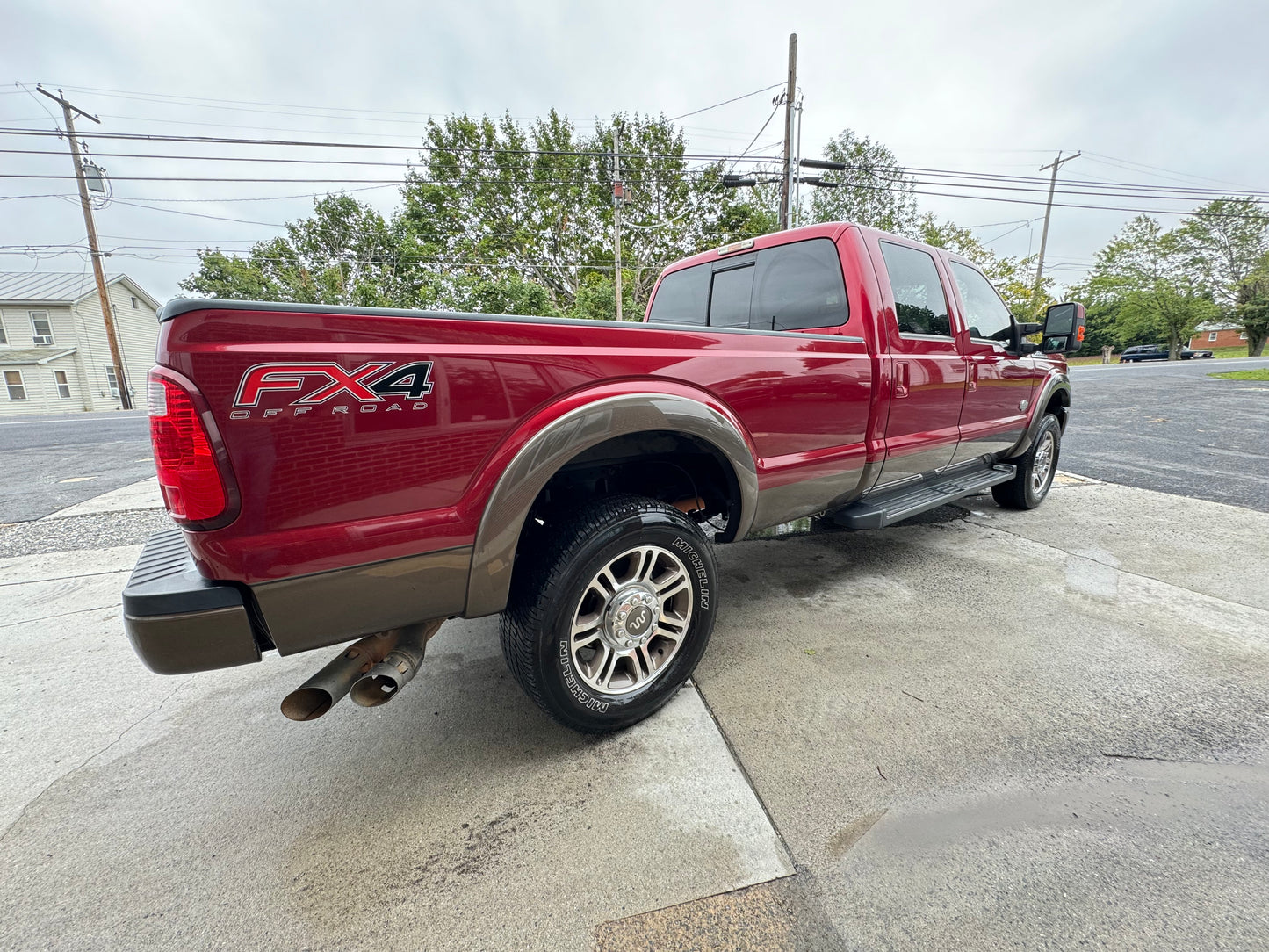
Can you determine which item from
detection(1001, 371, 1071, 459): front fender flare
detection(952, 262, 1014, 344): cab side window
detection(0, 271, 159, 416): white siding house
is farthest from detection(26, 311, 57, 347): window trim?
detection(1001, 371, 1071, 459): front fender flare

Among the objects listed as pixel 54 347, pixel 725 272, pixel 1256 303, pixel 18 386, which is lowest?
pixel 18 386

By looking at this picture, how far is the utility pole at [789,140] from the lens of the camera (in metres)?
16.8

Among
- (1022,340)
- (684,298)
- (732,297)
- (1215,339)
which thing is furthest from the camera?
(1215,339)

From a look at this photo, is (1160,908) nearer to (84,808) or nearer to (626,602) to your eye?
Result: (626,602)

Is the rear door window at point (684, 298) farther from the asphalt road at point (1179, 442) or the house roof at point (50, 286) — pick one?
the house roof at point (50, 286)

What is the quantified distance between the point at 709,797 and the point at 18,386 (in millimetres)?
39688

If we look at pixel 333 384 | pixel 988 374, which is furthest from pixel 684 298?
pixel 333 384

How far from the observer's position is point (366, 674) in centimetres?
161

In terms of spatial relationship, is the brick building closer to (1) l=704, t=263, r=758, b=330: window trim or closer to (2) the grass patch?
(2) the grass patch

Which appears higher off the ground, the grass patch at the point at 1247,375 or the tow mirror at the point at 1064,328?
the tow mirror at the point at 1064,328

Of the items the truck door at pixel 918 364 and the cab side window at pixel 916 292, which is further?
the cab side window at pixel 916 292

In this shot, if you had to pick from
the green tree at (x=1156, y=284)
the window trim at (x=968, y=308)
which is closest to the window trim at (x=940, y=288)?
the window trim at (x=968, y=308)

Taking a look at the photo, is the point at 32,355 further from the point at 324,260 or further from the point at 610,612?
the point at 610,612

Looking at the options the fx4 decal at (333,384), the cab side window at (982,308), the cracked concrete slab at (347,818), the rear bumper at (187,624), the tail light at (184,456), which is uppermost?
the cab side window at (982,308)
